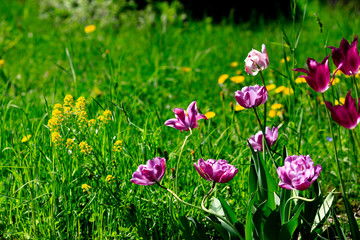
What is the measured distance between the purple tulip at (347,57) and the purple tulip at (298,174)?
11.6 inches

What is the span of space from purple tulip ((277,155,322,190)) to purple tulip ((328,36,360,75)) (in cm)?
29

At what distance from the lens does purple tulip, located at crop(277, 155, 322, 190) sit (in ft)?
3.91

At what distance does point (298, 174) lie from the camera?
3.96 ft

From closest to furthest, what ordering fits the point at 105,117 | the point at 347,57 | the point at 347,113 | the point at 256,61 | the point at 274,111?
the point at 347,113 < the point at 347,57 < the point at 256,61 < the point at 105,117 < the point at 274,111

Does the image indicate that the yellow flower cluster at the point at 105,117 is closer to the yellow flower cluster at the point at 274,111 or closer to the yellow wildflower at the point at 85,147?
the yellow wildflower at the point at 85,147

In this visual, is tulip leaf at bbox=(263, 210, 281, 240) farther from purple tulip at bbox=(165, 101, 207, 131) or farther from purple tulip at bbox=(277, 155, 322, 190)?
purple tulip at bbox=(165, 101, 207, 131)

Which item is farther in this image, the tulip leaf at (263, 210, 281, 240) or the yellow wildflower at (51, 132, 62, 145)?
the yellow wildflower at (51, 132, 62, 145)

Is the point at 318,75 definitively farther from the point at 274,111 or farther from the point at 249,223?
the point at 274,111

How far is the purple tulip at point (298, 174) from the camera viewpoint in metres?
1.19

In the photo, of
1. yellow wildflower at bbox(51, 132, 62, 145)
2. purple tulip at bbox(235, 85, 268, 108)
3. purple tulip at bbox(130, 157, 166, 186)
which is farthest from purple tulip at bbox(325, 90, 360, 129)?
yellow wildflower at bbox(51, 132, 62, 145)

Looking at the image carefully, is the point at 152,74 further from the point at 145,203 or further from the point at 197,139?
the point at 145,203

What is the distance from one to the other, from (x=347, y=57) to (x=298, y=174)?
0.38m

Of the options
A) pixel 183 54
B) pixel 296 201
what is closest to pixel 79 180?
pixel 296 201

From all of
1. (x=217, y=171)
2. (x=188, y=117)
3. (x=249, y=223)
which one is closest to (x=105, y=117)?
(x=188, y=117)
